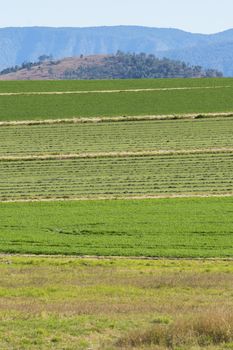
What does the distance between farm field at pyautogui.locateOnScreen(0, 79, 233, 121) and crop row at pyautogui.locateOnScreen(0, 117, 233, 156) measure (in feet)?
20.3

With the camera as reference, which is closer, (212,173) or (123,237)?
(123,237)

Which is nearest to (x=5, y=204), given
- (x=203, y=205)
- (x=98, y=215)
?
(x=98, y=215)

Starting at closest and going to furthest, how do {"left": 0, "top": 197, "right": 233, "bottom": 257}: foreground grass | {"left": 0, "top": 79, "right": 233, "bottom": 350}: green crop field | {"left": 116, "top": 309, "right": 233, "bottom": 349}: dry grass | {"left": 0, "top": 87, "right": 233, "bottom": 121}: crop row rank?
{"left": 116, "top": 309, "right": 233, "bottom": 349}: dry grass < {"left": 0, "top": 79, "right": 233, "bottom": 350}: green crop field < {"left": 0, "top": 197, "right": 233, "bottom": 257}: foreground grass < {"left": 0, "top": 87, "right": 233, "bottom": 121}: crop row

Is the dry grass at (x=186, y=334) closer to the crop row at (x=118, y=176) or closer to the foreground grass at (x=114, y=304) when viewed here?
the foreground grass at (x=114, y=304)

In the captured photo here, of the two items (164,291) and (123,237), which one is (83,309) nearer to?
(164,291)

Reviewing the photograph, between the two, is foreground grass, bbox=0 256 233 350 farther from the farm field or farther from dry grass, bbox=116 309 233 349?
the farm field

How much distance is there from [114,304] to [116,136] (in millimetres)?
45034

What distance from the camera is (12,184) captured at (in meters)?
43.1

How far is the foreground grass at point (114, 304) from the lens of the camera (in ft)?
40.3

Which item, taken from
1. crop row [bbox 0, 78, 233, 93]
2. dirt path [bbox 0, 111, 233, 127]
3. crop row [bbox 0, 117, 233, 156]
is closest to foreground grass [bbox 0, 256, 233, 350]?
crop row [bbox 0, 117, 233, 156]

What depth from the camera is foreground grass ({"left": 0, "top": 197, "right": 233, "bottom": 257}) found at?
27.8 meters

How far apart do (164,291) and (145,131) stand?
4529cm

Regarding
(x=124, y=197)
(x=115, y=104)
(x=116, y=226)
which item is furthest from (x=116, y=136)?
(x=116, y=226)

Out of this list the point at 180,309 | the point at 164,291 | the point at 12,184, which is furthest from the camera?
the point at 12,184
